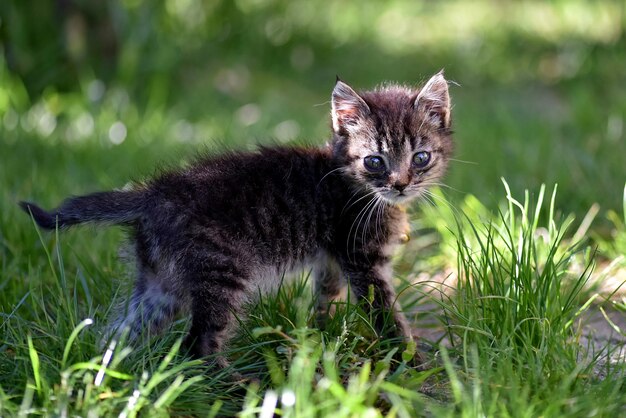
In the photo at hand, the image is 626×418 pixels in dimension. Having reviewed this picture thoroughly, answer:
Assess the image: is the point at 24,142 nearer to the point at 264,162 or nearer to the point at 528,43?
the point at 264,162

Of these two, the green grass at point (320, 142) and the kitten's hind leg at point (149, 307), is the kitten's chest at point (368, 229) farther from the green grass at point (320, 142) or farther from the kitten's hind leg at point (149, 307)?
the kitten's hind leg at point (149, 307)

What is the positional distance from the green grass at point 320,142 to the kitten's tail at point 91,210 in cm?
23

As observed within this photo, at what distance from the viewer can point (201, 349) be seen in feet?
9.42

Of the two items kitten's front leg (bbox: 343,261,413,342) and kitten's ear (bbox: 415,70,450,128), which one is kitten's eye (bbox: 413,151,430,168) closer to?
kitten's ear (bbox: 415,70,450,128)

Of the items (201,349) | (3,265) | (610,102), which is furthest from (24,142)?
(610,102)

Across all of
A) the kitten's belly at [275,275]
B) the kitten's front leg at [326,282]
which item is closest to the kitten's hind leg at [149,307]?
the kitten's belly at [275,275]

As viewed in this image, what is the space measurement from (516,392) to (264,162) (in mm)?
1356

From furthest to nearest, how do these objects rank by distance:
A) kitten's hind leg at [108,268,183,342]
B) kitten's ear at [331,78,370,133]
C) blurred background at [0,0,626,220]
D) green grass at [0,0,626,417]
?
blurred background at [0,0,626,220] < kitten's ear at [331,78,370,133] < kitten's hind leg at [108,268,183,342] < green grass at [0,0,626,417]

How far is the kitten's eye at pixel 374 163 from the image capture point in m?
3.34

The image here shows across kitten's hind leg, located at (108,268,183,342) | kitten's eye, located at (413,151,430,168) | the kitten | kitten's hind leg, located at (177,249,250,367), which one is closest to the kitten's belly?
the kitten

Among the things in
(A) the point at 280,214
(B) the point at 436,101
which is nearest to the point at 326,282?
(A) the point at 280,214

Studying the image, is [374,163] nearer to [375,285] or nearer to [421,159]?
[421,159]

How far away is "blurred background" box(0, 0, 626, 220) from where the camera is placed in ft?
16.9

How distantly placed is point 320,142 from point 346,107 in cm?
99
